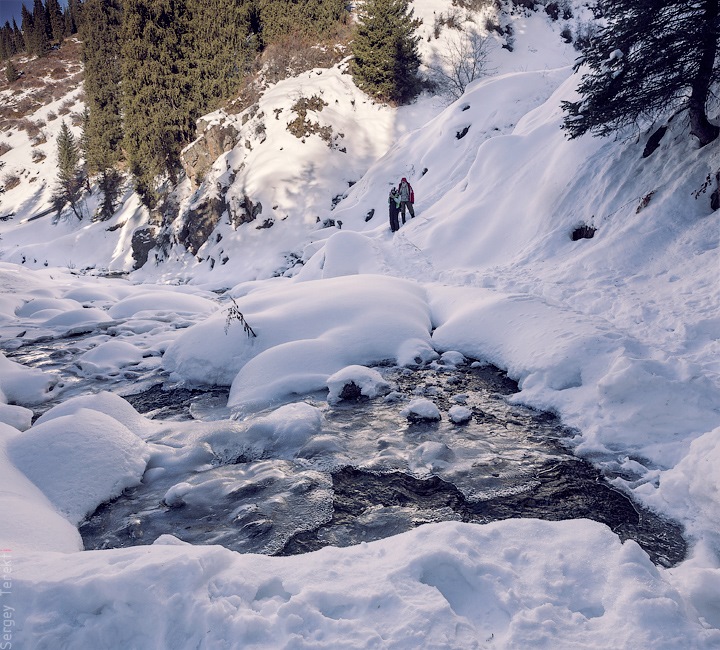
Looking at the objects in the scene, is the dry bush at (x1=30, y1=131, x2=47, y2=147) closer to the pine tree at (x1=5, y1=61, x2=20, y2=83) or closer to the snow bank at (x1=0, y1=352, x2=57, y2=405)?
the pine tree at (x1=5, y1=61, x2=20, y2=83)

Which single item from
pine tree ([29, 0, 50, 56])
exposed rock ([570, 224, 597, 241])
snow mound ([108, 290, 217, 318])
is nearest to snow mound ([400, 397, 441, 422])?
exposed rock ([570, 224, 597, 241])

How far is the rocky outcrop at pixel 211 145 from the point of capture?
84.4 ft

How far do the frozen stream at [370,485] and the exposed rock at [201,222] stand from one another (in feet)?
68.1

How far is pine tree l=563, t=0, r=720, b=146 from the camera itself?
20.8ft

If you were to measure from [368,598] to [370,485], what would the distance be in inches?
65.6

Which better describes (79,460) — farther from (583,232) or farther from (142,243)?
(142,243)

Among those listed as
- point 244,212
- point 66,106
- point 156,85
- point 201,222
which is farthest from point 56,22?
point 244,212

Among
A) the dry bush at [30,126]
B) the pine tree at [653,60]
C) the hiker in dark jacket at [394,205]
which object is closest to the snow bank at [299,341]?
the pine tree at [653,60]

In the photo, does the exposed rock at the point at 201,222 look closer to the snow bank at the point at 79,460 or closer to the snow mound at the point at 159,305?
the snow mound at the point at 159,305

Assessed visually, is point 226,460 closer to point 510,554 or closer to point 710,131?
point 510,554

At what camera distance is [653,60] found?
675cm

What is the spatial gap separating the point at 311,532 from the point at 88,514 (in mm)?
1754

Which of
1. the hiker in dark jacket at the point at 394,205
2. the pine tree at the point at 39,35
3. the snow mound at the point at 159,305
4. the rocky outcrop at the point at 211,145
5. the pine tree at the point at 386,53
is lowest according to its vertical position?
the snow mound at the point at 159,305

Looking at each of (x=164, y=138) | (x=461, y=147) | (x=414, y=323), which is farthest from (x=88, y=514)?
(x=164, y=138)
